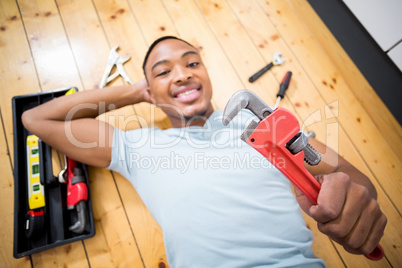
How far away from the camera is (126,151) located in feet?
3.68

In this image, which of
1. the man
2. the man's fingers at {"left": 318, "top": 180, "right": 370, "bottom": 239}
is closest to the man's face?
the man

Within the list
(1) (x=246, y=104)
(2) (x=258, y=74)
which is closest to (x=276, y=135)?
(1) (x=246, y=104)

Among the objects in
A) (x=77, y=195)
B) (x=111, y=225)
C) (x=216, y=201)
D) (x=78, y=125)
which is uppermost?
(x=78, y=125)

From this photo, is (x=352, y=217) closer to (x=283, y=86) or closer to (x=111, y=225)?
(x=283, y=86)

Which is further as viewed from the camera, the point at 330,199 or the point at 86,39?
the point at 86,39

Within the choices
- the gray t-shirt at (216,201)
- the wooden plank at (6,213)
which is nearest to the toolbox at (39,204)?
the wooden plank at (6,213)

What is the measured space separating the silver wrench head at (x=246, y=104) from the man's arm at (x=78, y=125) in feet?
2.07

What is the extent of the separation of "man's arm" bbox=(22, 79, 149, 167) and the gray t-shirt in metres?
0.07

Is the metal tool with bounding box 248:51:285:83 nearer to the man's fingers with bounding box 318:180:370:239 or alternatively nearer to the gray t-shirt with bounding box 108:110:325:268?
the gray t-shirt with bounding box 108:110:325:268

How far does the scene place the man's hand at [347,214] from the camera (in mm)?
765

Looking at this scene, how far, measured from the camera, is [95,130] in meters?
1.11

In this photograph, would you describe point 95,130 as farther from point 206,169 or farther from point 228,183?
point 228,183

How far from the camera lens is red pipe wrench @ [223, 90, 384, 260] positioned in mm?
675

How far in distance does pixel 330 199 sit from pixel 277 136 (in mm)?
263
